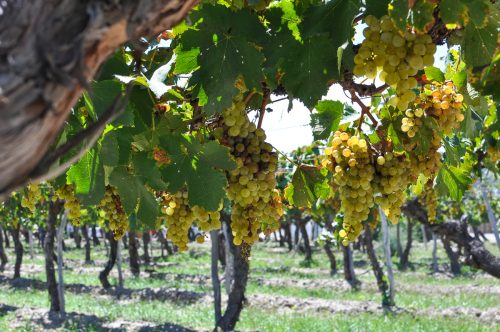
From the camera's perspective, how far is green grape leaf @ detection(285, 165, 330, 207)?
2371 mm

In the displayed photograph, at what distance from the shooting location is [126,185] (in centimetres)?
218

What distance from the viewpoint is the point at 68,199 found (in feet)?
8.74

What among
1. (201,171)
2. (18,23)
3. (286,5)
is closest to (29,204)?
(201,171)

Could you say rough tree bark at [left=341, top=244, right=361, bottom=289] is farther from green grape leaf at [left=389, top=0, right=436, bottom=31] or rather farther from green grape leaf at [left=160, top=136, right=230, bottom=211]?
A: green grape leaf at [left=389, top=0, right=436, bottom=31]

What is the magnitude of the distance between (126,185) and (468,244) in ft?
15.9

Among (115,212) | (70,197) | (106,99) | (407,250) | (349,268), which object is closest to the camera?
(106,99)

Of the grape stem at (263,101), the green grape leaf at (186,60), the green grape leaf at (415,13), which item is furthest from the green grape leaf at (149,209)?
the green grape leaf at (415,13)

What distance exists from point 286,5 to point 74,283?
53.7 feet

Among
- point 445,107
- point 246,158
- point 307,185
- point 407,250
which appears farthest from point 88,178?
point 407,250

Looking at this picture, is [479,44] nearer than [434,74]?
Yes

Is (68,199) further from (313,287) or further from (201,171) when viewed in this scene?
(313,287)

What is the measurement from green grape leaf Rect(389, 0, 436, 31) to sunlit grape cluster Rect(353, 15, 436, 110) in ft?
0.16

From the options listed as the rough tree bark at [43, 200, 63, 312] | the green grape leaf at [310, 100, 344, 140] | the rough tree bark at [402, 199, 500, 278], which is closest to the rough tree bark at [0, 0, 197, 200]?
→ the green grape leaf at [310, 100, 344, 140]

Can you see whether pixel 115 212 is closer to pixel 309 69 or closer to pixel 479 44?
pixel 309 69
